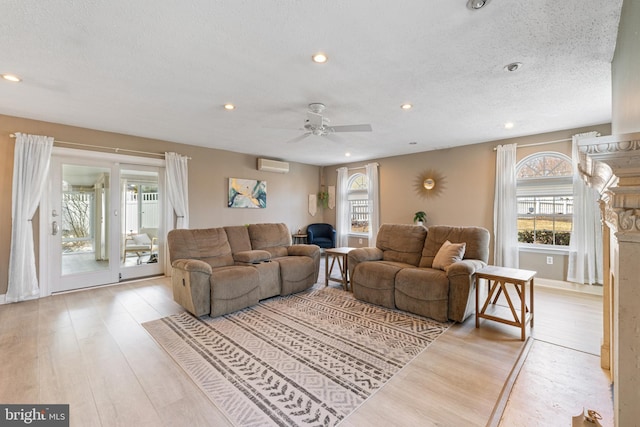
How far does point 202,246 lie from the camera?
378 cm

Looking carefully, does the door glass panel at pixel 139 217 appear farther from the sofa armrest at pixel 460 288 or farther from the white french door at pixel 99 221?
the sofa armrest at pixel 460 288

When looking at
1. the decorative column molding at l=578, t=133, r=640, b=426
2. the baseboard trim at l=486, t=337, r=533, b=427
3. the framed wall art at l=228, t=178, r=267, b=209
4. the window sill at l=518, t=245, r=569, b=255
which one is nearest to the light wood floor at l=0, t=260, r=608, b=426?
the baseboard trim at l=486, t=337, r=533, b=427

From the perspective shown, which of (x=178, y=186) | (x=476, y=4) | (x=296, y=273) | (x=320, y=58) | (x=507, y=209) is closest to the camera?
(x=476, y=4)

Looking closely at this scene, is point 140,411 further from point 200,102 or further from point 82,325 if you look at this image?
point 200,102

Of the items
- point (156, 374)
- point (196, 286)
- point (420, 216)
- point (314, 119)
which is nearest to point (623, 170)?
point (314, 119)

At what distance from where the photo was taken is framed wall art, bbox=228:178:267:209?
19.5 ft

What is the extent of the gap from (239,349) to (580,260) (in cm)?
499

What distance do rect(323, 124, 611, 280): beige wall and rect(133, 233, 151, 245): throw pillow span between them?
498cm

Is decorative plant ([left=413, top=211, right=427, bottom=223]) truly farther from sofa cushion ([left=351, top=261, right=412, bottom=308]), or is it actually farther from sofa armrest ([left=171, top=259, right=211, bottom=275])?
sofa armrest ([left=171, top=259, right=211, bottom=275])

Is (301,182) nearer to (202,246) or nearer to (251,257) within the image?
(251,257)

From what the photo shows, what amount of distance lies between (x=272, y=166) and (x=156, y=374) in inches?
195

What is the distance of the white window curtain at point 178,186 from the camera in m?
4.99

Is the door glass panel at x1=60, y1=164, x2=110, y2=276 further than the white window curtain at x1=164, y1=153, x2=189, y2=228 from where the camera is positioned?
No

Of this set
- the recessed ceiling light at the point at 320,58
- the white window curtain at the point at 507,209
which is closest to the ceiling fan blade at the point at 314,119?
the recessed ceiling light at the point at 320,58
